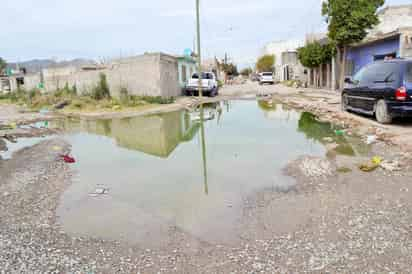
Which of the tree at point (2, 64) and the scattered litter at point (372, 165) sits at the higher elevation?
the tree at point (2, 64)

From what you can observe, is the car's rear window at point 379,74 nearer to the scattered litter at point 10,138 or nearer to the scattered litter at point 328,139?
the scattered litter at point 328,139

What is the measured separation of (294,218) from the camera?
4.02 metres

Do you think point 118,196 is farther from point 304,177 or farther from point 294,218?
point 304,177

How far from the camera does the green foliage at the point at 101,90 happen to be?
21.3m

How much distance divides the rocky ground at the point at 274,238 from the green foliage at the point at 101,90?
16468mm

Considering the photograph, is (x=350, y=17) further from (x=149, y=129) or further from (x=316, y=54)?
(x=149, y=129)

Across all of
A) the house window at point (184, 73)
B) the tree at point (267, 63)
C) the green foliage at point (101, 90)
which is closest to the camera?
the green foliage at point (101, 90)

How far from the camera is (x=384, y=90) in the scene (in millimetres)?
8875

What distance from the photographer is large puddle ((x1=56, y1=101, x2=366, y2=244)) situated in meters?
4.12

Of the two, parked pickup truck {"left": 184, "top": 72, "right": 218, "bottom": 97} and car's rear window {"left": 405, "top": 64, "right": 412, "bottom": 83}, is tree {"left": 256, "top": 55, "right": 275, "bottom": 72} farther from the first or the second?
car's rear window {"left": 405, "top": 64, "right": 412, "bottom": 83}

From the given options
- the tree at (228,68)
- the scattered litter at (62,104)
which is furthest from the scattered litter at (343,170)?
the tree at (228,68)

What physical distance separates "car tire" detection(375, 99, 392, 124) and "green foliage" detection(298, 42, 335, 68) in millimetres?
17146

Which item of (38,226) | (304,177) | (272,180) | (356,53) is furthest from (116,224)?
(356,53)

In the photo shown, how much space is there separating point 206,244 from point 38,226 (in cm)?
213
